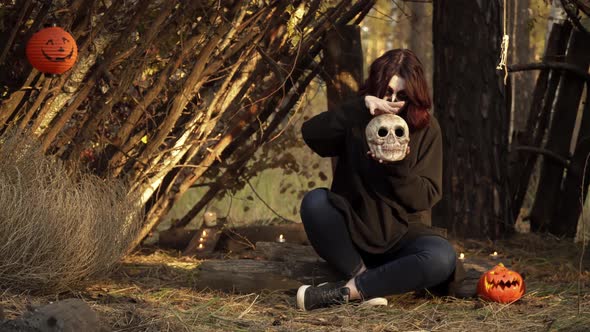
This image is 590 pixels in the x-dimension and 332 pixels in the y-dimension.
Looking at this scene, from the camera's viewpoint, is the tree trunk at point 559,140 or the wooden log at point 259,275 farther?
the tree trunk at point 559,140

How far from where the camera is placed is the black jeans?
169 inches

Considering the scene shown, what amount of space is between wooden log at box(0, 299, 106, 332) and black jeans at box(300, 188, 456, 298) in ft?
4.39

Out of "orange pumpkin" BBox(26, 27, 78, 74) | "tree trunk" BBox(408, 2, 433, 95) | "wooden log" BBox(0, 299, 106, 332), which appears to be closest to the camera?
"wooden log" BBox(0, 299, 106, 332)

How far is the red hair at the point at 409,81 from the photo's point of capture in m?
4.30

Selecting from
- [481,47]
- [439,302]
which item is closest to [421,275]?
[439,302]

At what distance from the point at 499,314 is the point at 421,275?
374 mm

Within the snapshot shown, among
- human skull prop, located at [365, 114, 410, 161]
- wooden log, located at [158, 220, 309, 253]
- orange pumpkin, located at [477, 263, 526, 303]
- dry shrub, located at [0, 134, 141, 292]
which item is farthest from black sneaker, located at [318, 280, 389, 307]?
wooden log, located at [158, 220, 309, 253]

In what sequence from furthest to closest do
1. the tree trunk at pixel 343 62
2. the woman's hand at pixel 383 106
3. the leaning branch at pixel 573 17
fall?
the leaning branch at pixel 573 17 → the tree trunk at pixel 343 62 → the woman's hand at pixel 383 106

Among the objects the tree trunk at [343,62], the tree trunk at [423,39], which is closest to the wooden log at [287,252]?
the tree trunk at [343,62]

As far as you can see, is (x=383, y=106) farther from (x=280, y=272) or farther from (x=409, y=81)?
(x=280, y=272)

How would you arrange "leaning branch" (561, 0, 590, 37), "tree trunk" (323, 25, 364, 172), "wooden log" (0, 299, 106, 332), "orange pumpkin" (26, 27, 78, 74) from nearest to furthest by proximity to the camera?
"wooden log" (0, 299, 106, 332) < "orange pumpkin" (26, 27, 78, 74) < "tree trunk" (323, 25, 364, 172) < "leaning branch" (561, 0, 590, 37)

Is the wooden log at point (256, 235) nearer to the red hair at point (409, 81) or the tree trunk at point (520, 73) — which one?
the red hair at point (409, 81)

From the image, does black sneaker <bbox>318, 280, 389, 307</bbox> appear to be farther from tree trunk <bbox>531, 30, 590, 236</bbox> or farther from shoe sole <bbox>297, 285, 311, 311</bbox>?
tree trunk <bbox>531, 30, 590, 236</bbox>

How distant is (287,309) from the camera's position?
4.35m
